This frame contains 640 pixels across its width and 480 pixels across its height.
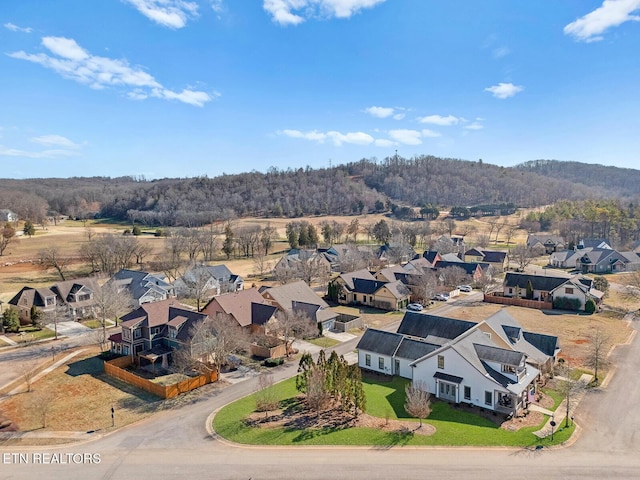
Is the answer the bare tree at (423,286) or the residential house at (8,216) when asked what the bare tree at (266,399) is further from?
the residential house at (8,216)

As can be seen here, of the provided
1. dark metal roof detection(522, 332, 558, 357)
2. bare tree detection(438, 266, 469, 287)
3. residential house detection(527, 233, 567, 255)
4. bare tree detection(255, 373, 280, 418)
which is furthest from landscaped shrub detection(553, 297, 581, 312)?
residential house detection(527, 233, 567, 255)

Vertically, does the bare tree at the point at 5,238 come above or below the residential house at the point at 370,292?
above

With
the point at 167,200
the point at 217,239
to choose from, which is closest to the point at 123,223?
the point at 167,200

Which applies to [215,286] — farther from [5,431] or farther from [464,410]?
[464,410]

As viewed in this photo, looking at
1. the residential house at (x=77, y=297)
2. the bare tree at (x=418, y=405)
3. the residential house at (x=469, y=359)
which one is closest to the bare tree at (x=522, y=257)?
the residential house at (x=469, y=359)

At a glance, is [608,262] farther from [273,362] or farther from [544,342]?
[273,362]

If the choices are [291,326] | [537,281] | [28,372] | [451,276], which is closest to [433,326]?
[291,326]
